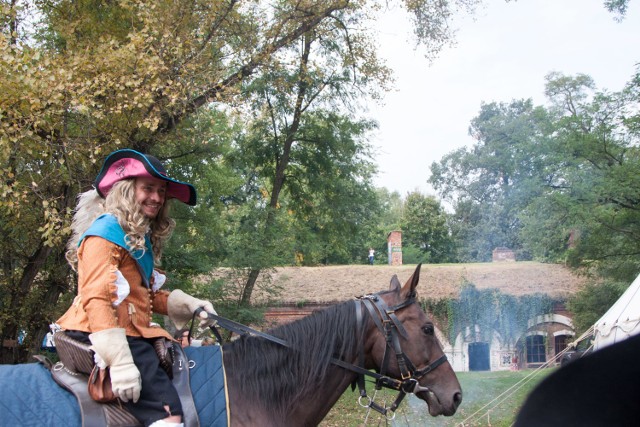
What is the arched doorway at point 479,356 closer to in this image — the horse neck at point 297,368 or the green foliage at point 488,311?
the green foliage at point 488,311

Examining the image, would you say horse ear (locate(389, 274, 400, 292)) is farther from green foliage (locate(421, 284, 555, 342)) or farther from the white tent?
green foliage (locate(421, 284, 555, 342))

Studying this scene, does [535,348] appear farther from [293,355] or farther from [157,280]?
[157,280]

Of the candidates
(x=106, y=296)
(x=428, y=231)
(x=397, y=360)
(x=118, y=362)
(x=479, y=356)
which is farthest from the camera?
(x=428, y=231)

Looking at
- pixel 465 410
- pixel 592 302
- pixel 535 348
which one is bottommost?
pixel 535 348

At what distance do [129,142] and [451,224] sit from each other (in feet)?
113

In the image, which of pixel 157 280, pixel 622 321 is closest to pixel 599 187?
pixel 622 321

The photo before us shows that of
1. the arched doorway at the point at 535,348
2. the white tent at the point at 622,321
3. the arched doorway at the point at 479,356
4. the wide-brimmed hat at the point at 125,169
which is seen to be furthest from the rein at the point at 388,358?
→ the arched doorway at the point at 535,348

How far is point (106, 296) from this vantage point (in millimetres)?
2830

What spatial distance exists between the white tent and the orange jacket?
24.4 ft

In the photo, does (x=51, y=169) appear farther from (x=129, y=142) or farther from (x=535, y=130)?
(x=535, y=130)

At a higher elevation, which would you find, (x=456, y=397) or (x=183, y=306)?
(x=183, y=306)

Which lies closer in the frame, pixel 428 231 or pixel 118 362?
pixel 118 362

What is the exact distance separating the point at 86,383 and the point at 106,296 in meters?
0.49

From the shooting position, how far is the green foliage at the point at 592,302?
17.3m
